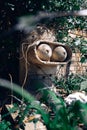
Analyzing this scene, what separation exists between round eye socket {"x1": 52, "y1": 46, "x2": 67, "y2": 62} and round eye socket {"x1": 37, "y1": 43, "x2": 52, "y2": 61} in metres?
0.13

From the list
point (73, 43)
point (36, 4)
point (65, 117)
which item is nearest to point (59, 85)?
point (73, 43)

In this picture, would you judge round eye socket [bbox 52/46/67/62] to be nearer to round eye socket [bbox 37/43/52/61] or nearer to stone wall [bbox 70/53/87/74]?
round eye socket [bbox 37/43/52/61]

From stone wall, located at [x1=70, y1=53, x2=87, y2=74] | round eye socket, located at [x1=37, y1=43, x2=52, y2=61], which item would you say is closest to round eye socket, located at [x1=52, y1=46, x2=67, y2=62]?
round eye socket, located at [x1=37, y1=43, x2=52, y2=61]

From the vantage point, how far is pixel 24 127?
2.25 meters

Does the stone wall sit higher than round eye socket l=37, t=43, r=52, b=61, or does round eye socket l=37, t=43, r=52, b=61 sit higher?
round eye socket l=37, t=43, r=52, b=61

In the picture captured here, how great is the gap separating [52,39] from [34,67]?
0.65 m

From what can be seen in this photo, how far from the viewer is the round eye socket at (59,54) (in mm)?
3980

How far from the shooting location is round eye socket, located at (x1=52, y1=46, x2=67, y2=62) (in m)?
3.98

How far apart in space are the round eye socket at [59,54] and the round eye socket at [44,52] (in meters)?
0.13

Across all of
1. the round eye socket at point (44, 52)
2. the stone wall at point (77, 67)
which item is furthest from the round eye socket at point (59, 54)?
the stone wall at point (77, 67)

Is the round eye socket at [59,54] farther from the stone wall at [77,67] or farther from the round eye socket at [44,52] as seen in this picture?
the stone wall at [77,67]

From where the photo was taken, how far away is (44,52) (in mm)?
3795

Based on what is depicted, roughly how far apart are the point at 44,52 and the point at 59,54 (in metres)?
0.28

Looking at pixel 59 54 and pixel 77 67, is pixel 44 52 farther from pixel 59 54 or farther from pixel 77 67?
pixel 77 67
